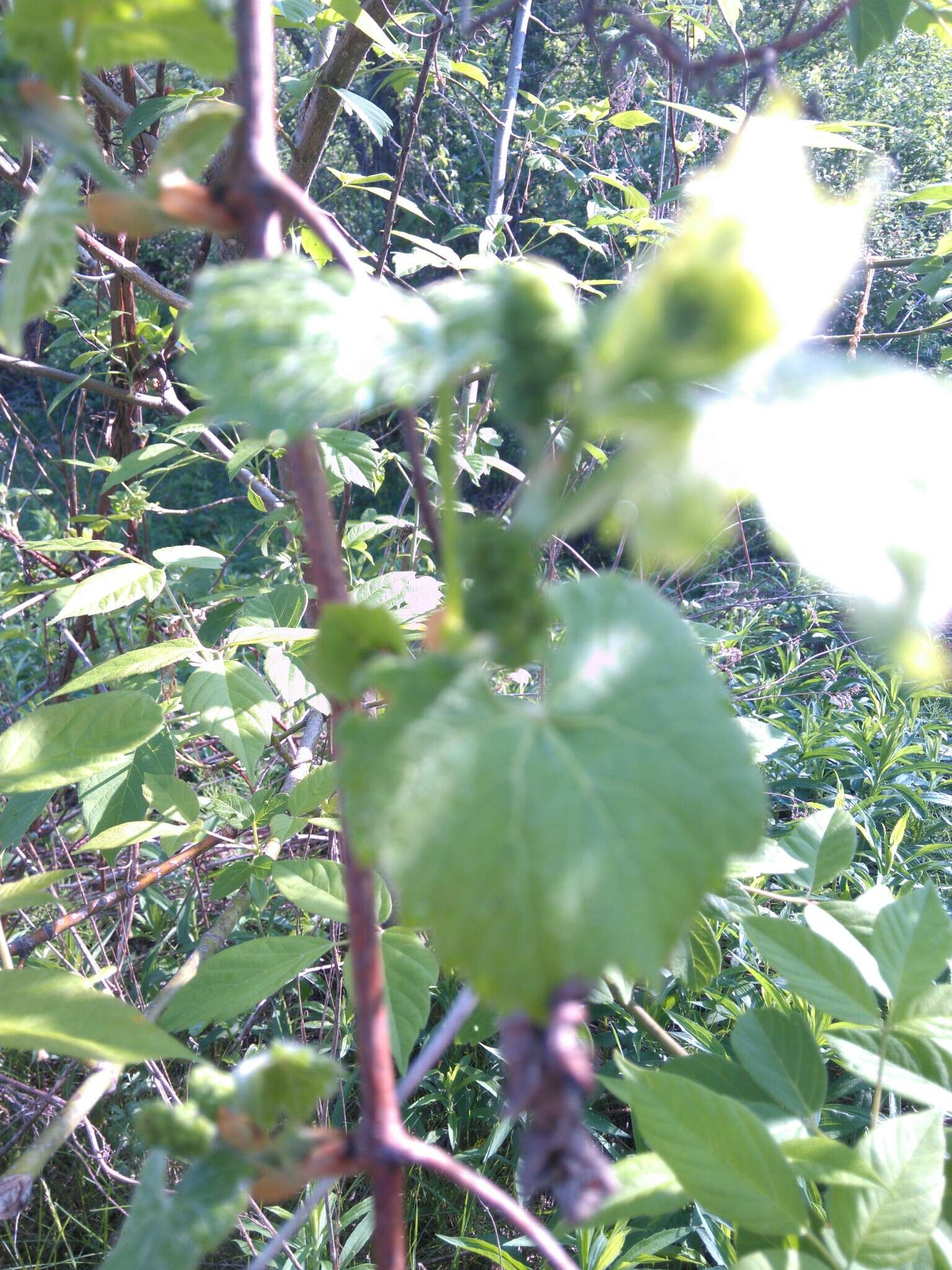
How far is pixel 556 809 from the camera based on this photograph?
264mm

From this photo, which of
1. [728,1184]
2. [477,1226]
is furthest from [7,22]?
[477,1226]

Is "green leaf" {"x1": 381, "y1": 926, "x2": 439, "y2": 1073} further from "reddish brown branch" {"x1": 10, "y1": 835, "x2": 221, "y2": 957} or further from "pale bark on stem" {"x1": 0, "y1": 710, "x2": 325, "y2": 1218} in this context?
"reddish brown branch" {"x1": 10, "y1": 835, "x2": 221, "y2": 957}

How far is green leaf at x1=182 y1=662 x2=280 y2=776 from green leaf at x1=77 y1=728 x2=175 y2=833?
161 mm

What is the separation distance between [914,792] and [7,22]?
274 cm

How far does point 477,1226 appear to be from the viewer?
1624mm

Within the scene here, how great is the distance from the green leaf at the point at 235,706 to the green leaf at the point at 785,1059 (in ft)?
1.97

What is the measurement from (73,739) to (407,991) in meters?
0.39

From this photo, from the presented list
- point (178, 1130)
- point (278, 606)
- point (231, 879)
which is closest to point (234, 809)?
point (231, 879)

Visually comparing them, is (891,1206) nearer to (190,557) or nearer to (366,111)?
(190,557)

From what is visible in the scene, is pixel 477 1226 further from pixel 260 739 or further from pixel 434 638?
pixel 434 638

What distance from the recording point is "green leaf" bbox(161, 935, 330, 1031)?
0.82 metres

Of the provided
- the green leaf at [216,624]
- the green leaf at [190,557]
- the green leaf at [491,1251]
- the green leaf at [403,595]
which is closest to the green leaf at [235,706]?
the green leaf at [403,595]

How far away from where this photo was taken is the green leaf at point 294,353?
0.28 m

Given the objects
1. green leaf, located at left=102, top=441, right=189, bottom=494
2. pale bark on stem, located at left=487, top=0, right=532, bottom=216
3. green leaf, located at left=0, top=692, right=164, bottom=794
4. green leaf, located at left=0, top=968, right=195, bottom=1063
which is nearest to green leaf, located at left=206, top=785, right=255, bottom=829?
green leaf, located at left=0, top=692, right=164, bottom=794
